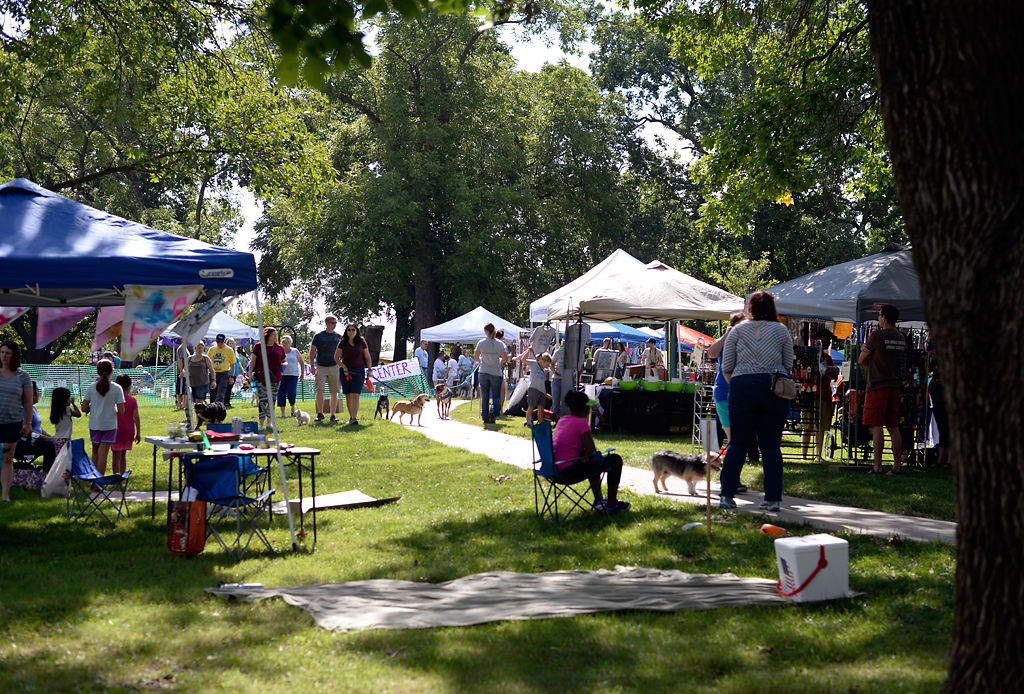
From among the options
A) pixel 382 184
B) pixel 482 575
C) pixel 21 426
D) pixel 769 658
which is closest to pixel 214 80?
pixel 21 426

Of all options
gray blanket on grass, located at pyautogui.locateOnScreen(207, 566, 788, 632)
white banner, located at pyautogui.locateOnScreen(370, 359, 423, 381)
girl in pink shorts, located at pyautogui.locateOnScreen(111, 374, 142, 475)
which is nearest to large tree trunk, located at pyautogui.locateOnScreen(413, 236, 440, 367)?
white banner, located at pyautogui.locateOnScreen(370, 359, 423, 381)

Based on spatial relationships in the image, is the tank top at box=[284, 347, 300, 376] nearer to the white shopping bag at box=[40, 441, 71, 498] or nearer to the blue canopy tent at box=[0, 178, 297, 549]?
the white shopping bag at box=[40, 441, 71, 498]

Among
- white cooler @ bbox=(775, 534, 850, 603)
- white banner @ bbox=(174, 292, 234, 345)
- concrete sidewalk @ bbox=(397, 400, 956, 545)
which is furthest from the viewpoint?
white banner @ bbox=(174, 292, 234, 345)

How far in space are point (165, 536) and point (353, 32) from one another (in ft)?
18.2

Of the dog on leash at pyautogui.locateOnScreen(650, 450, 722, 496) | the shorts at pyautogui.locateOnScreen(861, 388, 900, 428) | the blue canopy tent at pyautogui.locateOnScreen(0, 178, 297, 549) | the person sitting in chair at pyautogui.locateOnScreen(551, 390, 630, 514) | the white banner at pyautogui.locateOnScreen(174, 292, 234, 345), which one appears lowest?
the dog on leash at pyautogui.locateOnScreen(650, 450, 722, 496)

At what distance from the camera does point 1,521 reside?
893cm

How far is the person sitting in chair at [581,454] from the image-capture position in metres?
8.55

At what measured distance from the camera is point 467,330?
106 feet

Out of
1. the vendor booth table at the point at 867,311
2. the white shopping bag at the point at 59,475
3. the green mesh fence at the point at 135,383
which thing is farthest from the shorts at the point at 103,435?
the green mesh fence at the point at 135,383

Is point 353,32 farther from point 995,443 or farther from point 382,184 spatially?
point 382,184

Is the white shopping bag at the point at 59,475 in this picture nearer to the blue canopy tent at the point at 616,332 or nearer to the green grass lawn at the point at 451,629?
the green grass lawn at the point at 451,629

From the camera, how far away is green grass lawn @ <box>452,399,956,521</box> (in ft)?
30.6

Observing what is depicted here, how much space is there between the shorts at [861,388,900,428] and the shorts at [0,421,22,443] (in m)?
9.69

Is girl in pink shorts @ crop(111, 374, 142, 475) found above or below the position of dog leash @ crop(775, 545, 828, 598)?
above
